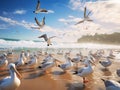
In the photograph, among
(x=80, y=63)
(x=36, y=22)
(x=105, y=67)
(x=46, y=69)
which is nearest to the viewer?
(x=36, y=22)

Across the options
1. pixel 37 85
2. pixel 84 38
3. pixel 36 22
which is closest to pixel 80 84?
pixel 37 85

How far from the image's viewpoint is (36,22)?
1224 centimetres

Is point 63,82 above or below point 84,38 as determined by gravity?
below

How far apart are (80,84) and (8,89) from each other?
3.72m

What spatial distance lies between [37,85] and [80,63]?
351 inches

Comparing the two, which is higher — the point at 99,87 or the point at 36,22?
the point at 36,22

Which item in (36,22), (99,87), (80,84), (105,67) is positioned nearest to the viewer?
(99,87)

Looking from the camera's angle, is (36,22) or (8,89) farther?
(36,22)

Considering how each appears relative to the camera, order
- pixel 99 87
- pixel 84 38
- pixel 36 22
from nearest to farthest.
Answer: pixel 99 87 → pixel 36 22 → pixel 84 38

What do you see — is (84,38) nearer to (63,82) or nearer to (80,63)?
(80,63)

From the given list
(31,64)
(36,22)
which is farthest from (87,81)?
(31,64)

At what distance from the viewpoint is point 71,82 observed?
10.4m

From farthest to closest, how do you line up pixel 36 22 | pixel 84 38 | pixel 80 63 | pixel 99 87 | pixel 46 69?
1. pixel 84 38
2. pixel 80 63
3. pixel 46 69
4. pixel 36 22
5. pixel 99 87

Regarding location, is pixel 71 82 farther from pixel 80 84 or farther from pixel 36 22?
pixel 36 22
